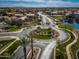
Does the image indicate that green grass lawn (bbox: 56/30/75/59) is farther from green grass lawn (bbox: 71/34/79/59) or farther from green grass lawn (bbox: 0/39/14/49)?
green grass lawn (bbox: 0/39/14/49)

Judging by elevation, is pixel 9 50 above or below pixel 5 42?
above

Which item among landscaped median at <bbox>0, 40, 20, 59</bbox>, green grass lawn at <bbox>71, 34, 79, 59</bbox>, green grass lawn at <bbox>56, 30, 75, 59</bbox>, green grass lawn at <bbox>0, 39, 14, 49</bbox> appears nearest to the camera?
green grass lawn at <bbox>56, 30, 75, 59</bbox>

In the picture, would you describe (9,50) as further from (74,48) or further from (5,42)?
(74,48)

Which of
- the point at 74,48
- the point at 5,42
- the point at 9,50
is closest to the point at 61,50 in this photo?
the point at 74,48

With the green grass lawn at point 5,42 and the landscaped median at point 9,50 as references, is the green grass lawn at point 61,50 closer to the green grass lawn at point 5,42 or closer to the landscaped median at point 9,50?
the landscaped median at point 9,50

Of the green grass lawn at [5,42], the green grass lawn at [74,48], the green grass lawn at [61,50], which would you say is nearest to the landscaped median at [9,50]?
the green grass lawn at [5,42]

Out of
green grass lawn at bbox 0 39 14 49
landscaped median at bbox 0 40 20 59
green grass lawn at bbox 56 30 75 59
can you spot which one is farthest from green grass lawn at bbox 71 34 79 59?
green grass lawn at bbox 0 39 14 49

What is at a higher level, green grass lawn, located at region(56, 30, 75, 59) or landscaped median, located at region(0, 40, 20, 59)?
green grass lawn, located at region(56, 30, 75, 59)

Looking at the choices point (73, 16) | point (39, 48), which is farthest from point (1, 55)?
point (73, 16)
